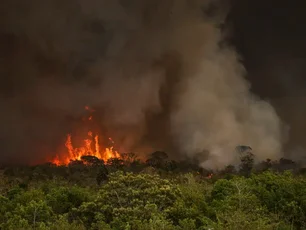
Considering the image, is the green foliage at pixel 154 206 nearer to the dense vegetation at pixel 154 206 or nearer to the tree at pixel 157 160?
the dense vegetation at pixel 154 206

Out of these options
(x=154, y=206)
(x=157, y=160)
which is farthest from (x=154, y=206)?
(x=157, y=160)

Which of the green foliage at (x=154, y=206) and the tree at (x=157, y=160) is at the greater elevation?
the tree at (x=157, y=160)

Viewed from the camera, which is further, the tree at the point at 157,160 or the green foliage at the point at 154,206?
the tree at the point at 157,160

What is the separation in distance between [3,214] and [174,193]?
23.7 meters

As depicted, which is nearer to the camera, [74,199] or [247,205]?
[247,205]

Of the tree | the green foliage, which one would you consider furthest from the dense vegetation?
the tree

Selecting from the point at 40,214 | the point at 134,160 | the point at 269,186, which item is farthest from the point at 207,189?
the point at 134,160

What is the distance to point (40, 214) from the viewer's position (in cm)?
5522

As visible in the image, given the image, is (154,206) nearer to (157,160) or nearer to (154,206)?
(154,206)

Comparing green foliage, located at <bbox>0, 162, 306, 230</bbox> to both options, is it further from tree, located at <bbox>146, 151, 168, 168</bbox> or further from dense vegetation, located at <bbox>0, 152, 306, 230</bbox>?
tree, located at <bbox>146, 151, 168, 168</bbox>

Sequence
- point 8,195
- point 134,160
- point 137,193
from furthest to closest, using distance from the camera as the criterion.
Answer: point 134,160 < point 8,195 < point 137,193

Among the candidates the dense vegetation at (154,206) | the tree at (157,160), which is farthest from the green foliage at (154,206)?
the tree at (157,160)

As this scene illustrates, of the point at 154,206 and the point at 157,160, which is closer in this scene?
the point at 154,206

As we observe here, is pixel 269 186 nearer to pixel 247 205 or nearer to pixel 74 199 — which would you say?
pixel 247 205
